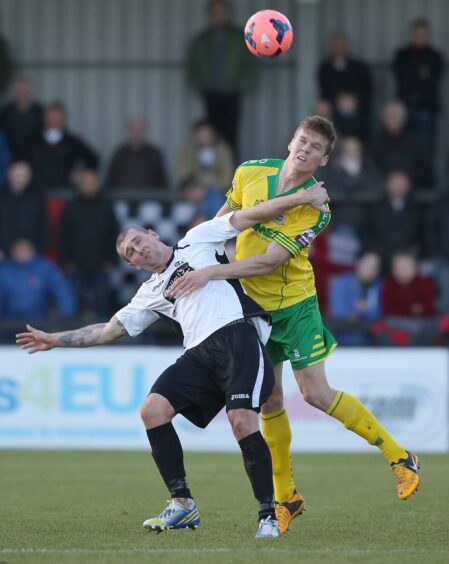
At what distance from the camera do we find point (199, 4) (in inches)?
745

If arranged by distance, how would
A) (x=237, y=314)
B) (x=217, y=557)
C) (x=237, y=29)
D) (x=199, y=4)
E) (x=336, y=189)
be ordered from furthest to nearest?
(x=199, y=4)
(x=237, y=29)
(x=336, y=189)
(x=237, y=314)
(x=217, y=557)

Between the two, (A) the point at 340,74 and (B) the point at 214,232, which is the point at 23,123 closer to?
(A) the point at 340,74

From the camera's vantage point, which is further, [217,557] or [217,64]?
[217,64]

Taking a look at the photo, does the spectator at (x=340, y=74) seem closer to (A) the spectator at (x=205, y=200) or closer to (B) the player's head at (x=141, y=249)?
(A) the spectator at (x=205, y=200)

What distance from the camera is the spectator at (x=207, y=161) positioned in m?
16.4

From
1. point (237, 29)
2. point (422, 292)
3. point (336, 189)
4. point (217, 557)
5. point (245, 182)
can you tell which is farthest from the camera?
point (237, 29)

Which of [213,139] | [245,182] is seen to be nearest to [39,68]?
[213,139]

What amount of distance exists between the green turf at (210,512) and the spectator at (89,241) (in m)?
2.75

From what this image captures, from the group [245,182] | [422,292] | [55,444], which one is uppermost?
[245,182]

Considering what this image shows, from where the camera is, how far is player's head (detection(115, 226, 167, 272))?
746 centimetres

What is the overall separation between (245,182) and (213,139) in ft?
28.3

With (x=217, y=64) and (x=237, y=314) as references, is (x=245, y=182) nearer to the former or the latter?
(x=237, y=314)

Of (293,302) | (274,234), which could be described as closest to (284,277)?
(293,302)

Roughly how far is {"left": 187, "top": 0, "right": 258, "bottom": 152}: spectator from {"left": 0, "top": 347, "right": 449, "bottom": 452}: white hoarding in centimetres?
466
